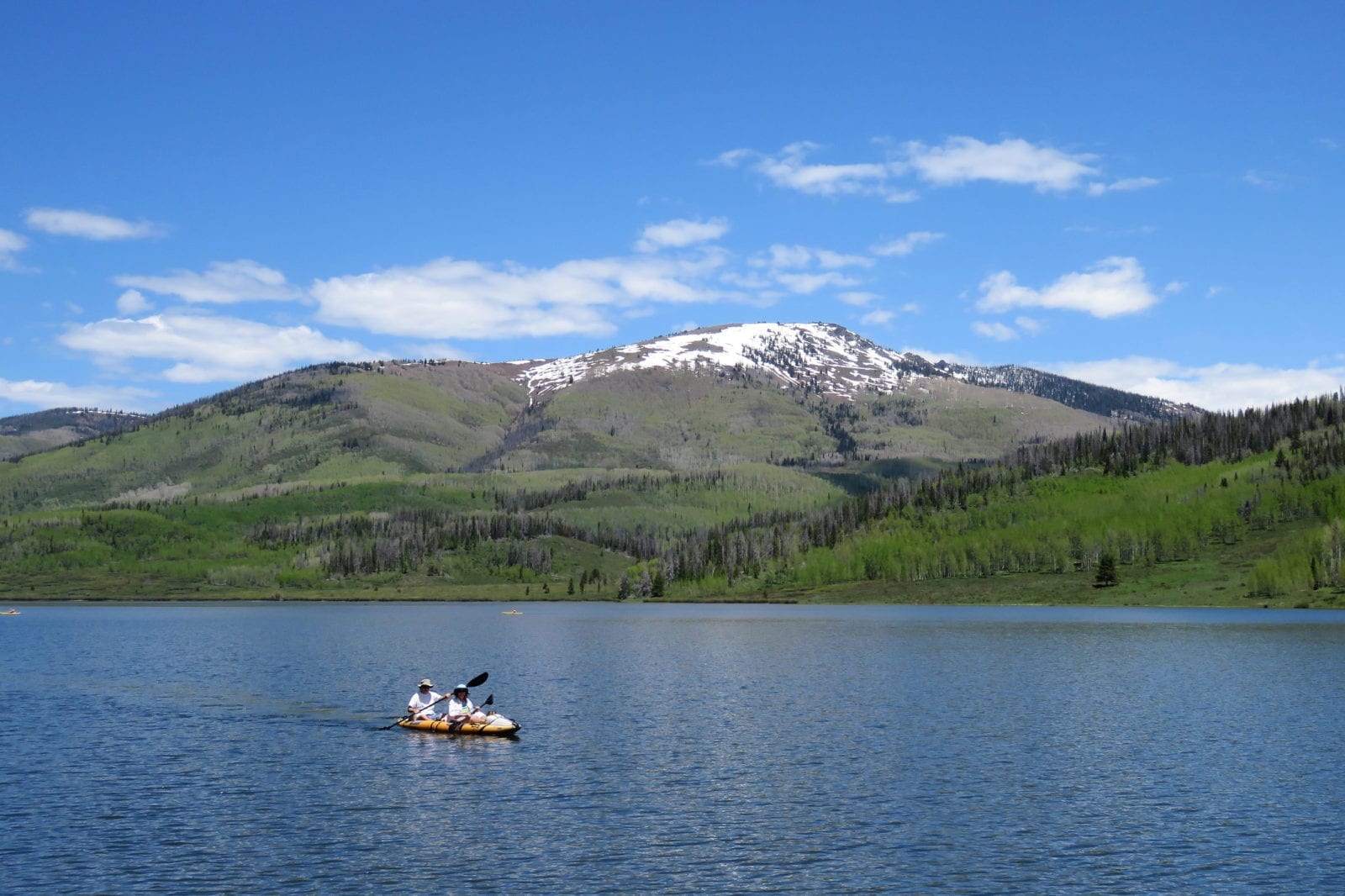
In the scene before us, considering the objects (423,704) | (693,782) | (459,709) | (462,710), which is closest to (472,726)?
(462,710)

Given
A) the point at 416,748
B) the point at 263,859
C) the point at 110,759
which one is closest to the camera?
the point at 263,859

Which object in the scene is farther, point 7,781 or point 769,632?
point 769,632

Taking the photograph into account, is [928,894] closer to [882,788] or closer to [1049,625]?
[882,788]

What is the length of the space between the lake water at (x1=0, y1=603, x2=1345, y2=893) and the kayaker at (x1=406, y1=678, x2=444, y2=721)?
10.3 feet

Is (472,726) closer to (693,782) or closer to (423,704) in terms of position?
(423,704)

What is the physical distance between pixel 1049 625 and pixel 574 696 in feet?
396

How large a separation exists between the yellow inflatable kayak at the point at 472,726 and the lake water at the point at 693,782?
57.5 inches

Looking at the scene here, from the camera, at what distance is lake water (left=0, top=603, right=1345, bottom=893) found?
141ft

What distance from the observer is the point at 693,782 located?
59656 mm

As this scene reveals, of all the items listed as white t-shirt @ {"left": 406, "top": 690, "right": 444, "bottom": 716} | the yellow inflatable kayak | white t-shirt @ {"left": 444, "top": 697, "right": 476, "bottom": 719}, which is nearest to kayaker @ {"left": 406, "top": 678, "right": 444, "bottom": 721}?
white t-shirt @ {"left": 406, "top": 690, "right": 444, "bottom": 716}

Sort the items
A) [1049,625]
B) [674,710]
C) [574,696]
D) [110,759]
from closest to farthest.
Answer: [110,759] → [674,710] → [574,696] → [1049,625]

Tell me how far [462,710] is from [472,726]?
1.53 m

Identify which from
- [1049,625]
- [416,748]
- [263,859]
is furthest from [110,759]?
[1049,625]

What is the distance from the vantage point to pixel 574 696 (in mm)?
96000
